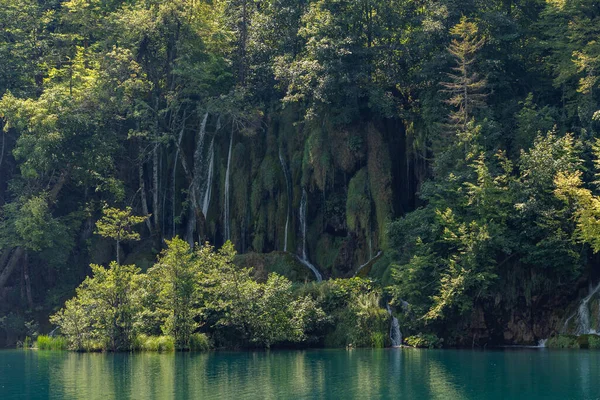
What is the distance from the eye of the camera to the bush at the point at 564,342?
128 ft

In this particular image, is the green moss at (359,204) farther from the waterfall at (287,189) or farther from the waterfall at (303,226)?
the waterfall at (287,189)

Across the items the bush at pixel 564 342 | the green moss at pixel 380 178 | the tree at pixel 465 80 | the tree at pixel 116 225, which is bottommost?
the bush at pixel 564 342

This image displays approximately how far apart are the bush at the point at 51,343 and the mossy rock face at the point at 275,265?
9532mm

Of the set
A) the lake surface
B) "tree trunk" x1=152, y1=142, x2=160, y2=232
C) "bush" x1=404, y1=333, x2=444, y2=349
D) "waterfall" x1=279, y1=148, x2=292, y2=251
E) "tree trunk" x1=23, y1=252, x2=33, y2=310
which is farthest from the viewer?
"tree trunk" x1=152, y1=142, x2=160, y2=232

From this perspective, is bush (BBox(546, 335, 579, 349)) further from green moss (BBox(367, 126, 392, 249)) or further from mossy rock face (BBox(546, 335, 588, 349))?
green moss (BBox(367, 126, 392, 249))

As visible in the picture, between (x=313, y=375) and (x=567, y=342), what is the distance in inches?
594

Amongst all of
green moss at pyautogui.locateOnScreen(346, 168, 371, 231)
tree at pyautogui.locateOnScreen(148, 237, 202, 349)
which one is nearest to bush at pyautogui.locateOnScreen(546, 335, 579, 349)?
green moss at pyautogui.locateOnScreen(346, 168, 371, 231)

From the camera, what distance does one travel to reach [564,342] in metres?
39.4

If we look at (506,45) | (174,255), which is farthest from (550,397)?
(506,45)

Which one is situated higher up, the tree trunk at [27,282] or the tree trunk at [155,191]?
the tree trunk at [155,191]

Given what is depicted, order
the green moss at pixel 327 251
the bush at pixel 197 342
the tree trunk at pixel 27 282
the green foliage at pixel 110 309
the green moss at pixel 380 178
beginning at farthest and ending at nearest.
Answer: the tree trunk at pixel 27 282 → the green moss at pixel 327 251 → the green moss at pixel 380 178 → the green foliage at pixel 110 309 → the bush at pixel 197 342

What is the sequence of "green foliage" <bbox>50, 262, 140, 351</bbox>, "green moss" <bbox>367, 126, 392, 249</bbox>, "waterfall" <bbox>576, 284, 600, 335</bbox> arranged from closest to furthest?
1. "waterfall" <bbox>576, 284, 600, 335</bbox>
2. "green foliage" <bbox>50, 262, 140, 351</bbox>
3. "green moss" <bbox>367, 126, 392, 249</bbox>

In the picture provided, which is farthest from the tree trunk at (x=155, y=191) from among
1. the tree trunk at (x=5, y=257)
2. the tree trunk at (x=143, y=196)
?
the tree trunk at (x=5, y=257)

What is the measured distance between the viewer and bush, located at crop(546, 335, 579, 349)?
128 feet
